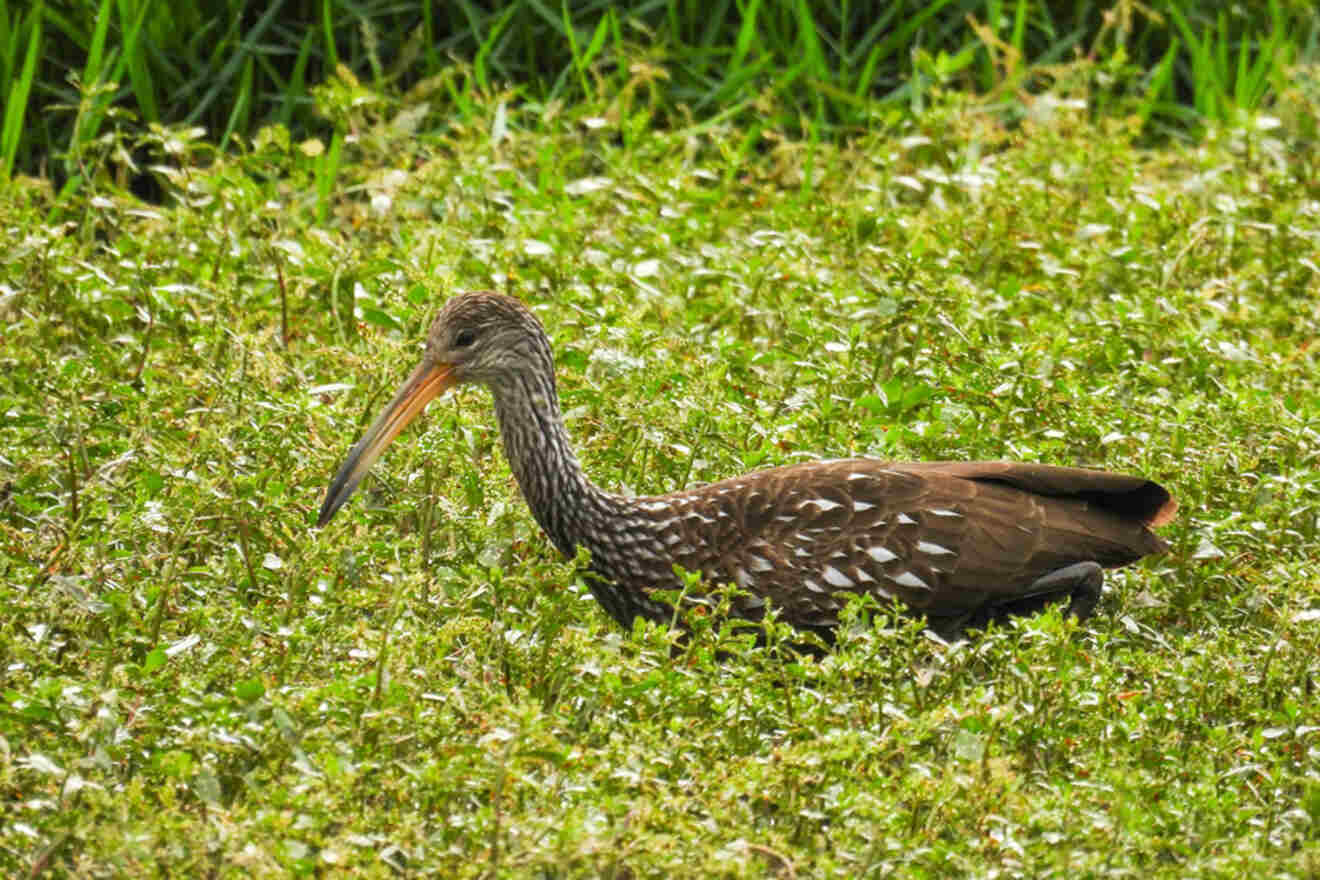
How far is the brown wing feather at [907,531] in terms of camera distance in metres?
5.51

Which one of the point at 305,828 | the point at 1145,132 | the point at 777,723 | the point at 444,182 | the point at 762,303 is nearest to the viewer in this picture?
the point at 305,828

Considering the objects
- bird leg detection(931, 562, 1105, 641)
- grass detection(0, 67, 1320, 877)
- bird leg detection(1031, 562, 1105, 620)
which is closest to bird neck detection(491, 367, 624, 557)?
grass detection(0, 67, 1320, 877)

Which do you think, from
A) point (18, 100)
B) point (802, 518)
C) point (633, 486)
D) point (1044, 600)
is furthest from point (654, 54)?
point (1044, 600)

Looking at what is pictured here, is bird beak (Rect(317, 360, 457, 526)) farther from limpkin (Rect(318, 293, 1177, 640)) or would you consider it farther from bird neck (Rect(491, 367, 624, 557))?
bird neck (Rect(491, 367, 624, 557))

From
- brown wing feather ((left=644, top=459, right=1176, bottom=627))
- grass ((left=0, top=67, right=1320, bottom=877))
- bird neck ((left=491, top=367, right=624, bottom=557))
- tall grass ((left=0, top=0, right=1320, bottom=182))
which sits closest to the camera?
grass ((left=0, top=67, right=1320, bottom=877))

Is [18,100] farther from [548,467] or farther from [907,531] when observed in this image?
[907,531]

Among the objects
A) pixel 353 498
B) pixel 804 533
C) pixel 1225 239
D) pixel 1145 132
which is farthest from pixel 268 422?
pixel 1145 132

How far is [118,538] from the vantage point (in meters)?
5.50

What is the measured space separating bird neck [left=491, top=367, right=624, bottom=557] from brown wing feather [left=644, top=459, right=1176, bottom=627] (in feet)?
0.73

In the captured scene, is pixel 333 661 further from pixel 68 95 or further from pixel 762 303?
pixel 68 95

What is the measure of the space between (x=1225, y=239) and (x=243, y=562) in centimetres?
410

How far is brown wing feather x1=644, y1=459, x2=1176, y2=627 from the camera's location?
18.1 feet

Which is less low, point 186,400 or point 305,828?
point 305,828

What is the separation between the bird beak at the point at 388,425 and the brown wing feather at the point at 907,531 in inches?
26.6
